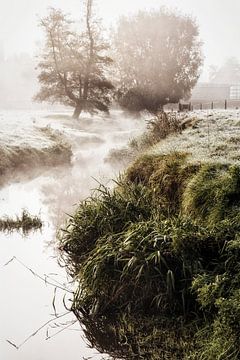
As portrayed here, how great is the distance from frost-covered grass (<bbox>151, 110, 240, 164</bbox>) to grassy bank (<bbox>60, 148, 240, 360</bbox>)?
2.33m

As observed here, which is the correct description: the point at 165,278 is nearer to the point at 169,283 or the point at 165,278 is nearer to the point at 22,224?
the point at 169,283

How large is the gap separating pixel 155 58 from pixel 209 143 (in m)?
32.7

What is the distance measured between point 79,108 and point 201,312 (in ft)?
115

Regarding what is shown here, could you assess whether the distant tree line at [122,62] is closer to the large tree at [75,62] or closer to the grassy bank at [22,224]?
the large tree at [75,62]

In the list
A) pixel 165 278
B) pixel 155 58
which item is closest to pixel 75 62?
pixel 155 58

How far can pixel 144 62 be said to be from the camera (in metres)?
43.2

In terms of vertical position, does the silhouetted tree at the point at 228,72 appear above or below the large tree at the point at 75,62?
above

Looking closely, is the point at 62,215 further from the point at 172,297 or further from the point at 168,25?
the point at 168,25

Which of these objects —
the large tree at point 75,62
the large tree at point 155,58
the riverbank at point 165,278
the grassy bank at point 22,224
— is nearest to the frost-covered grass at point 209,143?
the riverbank at point 165,278

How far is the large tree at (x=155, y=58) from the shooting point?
42.8 m

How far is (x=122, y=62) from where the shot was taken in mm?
43906

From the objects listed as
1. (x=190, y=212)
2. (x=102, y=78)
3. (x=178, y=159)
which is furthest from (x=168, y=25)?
(x=190, y=212)

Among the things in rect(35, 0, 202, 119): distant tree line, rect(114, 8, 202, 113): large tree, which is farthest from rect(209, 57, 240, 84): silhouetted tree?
rect(114, 8, 202, 113): large tree

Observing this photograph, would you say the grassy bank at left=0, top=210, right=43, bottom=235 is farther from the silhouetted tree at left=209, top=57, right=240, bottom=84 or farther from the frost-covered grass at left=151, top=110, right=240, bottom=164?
the silhouetted tree at left=209, top=57, right=240, bottom=84
